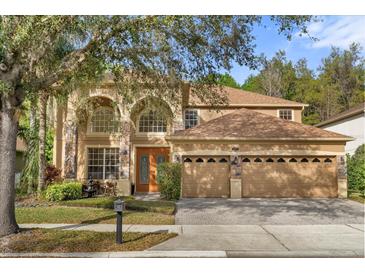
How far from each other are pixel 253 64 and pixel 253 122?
8.10 metres

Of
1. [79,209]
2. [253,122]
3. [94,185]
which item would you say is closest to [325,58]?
[253,122]

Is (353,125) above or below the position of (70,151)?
above

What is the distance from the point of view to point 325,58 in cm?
4484

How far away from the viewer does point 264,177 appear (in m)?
16.0

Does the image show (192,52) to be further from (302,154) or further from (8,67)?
(302,154)

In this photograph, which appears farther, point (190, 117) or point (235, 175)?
point (190, 117)

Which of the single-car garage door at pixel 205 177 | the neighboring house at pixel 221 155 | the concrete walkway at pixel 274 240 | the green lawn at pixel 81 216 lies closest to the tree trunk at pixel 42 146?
the neighboring house at pixel 221 155

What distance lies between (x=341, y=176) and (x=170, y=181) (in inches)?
313

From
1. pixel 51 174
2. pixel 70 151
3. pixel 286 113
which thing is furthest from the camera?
pixel 286 113

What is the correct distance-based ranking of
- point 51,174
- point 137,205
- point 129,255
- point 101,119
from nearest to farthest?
point 129,255, point 137,205, point 51,174, point 101,119

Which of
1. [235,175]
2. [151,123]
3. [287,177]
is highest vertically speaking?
[151,123]

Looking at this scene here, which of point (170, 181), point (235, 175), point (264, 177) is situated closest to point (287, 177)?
point (264, 177)

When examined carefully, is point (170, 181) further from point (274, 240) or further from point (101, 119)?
point (274, 240)

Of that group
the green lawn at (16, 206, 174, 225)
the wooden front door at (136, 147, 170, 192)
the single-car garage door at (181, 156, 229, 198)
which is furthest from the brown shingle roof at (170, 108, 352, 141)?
the green lawn at (16, 206, 174, 225)
